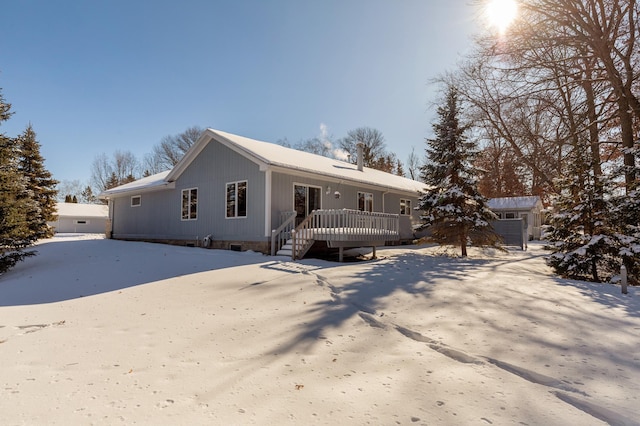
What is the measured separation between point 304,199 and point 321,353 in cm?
989

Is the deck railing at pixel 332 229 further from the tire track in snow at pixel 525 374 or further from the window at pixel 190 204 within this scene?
the window at pixel 190 204

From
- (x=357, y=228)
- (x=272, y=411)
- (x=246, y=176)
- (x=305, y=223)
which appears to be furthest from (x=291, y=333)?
(x=246, y=176)

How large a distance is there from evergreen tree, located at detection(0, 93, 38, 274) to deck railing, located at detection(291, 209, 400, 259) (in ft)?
24.1

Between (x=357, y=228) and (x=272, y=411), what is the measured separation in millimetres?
8931

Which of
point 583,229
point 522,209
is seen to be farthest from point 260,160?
point 522,209

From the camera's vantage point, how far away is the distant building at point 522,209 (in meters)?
25.7

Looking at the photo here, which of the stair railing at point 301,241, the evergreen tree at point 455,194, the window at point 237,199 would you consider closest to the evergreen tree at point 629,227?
the evergreen tree at point 455,194

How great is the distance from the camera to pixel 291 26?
12.0m

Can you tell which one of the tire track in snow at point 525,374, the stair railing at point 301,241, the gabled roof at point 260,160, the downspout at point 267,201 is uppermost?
the gabled roof at point 260,160

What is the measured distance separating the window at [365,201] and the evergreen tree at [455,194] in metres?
3.65

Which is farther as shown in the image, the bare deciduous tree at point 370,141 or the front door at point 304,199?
the bare deciduous tree at point 370,141

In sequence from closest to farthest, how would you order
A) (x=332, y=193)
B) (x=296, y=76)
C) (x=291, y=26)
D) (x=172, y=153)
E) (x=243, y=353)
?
(x=243, y=353)
(x=291, y=26)
(x=332, y=193)
(x=296, y=76)
(x=172, y=153)

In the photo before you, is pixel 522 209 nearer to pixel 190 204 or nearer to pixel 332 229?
pixel 332 229

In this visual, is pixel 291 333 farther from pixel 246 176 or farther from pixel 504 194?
pixel 504 194
